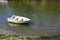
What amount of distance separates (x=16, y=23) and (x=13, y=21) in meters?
0.84

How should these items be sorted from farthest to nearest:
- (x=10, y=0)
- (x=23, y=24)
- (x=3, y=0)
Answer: (x=10, y=0)
(x=3, y=0)
(x=23, y=24)

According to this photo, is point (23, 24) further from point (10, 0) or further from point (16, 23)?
point (10, 0)

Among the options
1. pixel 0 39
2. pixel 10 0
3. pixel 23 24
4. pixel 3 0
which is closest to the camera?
pixel 0 39

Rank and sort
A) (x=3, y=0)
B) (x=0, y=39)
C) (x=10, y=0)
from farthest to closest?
(x=10, y=0)
(x=3, y=0)
(x=0, y=39)

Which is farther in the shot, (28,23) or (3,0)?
(3,0)

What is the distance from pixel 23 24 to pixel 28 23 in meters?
0.97

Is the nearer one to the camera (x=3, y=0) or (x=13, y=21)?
(x=13, y=21)

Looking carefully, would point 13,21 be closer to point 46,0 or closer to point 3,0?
point 3,0

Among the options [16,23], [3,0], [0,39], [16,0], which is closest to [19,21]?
[16,23]

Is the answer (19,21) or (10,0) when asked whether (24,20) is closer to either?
(19,21)

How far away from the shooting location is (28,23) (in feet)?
122

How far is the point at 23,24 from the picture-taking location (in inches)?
1443

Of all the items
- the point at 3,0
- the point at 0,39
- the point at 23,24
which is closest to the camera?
the point at 0,39

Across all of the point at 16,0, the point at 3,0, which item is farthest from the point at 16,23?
the point at 16,0
